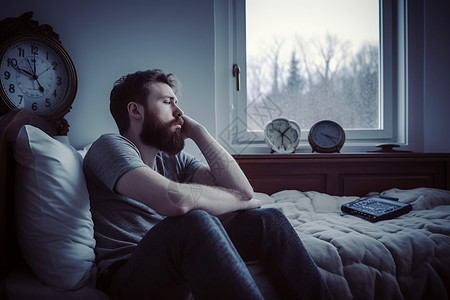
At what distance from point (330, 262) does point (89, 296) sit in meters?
0.69

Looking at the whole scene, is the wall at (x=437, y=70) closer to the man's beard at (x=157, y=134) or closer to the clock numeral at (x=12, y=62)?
the man's beard at (x=157, y=134)

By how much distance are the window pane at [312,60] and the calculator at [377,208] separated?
89 centimetres

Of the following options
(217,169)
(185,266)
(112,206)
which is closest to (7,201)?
(112,206)

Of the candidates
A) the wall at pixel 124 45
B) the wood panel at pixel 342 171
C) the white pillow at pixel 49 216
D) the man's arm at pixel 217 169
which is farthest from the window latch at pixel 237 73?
the white pillow at pixel 49 216

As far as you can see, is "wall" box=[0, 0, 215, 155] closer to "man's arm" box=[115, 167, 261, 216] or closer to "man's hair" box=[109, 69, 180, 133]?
"man's hair" box=[109, 69, 180, 133]

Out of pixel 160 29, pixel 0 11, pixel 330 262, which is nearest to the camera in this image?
pixel 330 262

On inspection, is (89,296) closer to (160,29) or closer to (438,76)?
(160,29)

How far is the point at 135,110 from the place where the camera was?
1123 mm

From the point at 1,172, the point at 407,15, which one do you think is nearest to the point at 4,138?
the point at 1,172

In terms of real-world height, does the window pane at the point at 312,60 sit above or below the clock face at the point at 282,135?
above

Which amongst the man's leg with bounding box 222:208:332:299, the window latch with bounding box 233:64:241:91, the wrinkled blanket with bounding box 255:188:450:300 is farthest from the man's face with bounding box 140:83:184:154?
the window latch with bounding box 233:64:241:91

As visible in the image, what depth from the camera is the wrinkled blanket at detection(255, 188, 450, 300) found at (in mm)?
861

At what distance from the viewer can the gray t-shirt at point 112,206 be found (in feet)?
2.77

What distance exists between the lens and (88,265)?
80cm
